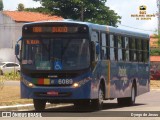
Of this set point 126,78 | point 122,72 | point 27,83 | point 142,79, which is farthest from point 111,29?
point 142,79

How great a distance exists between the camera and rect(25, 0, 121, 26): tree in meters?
78.1

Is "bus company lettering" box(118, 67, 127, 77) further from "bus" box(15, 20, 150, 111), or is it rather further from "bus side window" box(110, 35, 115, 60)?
"bus" box(15, 20, 150, 111)

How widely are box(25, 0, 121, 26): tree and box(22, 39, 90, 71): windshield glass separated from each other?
2213 inches

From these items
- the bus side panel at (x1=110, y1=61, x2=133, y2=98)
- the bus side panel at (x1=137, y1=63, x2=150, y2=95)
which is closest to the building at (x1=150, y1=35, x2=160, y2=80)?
the bus side panel at (x1=137, y1=63, x2=150, y2=95)

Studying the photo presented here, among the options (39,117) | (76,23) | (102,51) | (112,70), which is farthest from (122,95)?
(39,117)

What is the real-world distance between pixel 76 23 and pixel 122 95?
204 inches

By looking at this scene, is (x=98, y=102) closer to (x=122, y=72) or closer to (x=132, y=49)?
(x=122, y=72)

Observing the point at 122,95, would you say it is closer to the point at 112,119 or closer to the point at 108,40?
the point at 108,40

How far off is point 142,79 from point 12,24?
58.4 meters

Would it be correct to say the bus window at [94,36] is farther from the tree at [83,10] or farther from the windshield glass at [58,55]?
the tree at [83,10]

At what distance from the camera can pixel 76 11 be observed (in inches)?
3093

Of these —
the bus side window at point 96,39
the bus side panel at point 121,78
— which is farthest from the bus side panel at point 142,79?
the bus side window at point 96,39

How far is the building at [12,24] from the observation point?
278 ft

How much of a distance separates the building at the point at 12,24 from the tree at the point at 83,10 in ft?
13.1
